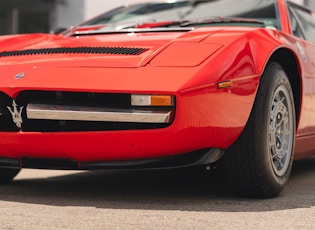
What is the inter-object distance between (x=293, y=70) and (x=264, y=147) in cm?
78

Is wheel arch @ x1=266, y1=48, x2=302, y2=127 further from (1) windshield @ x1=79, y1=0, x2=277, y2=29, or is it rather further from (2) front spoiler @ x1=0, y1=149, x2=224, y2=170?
(2) front spoiler @ x1=0, y1=149, x2=224, y2=170

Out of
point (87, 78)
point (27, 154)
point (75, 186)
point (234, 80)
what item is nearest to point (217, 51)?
point (234, 80)

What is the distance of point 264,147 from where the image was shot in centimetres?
357

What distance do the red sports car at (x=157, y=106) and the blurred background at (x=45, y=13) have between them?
11.1 metres

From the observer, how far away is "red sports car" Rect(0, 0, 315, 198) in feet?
10.9

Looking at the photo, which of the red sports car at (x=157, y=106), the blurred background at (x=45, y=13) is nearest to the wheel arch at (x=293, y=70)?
the red sports car at (x=157, y=106)

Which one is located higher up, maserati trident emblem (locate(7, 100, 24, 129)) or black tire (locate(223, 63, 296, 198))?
maserati trident emblem (locate(7, 100, 24, 129))

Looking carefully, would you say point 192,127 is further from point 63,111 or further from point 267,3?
point 267,3

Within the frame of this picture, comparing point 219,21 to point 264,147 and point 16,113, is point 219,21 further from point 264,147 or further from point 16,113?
point 16,113

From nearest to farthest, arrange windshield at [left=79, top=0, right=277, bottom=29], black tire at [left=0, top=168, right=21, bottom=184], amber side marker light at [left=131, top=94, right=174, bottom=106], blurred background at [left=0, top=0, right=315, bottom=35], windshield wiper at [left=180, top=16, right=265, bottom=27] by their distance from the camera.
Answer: amber side marker light at [left=131, top=94, right=174, bottom=106] → black tire at [left=0, top=168, right=21, bottom=184] → windshield wiper at [left=180, top=16, right=265, bottom=27] → windshield at [left=79, top=0, right=277, bottom=29] → blurred background at [left=0, top=0, right=315, bottom=35]

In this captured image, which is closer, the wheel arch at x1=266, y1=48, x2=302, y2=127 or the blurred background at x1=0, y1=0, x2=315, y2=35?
the wheel arch at x1=266, y1=48, x2=302, y2=127

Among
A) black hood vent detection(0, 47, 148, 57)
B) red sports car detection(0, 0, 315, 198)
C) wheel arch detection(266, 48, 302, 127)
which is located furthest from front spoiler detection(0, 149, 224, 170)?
wheel arch detection(266, 48, 302, 127)

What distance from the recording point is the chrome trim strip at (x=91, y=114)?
3.30 meters

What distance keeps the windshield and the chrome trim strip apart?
159 centimetres
